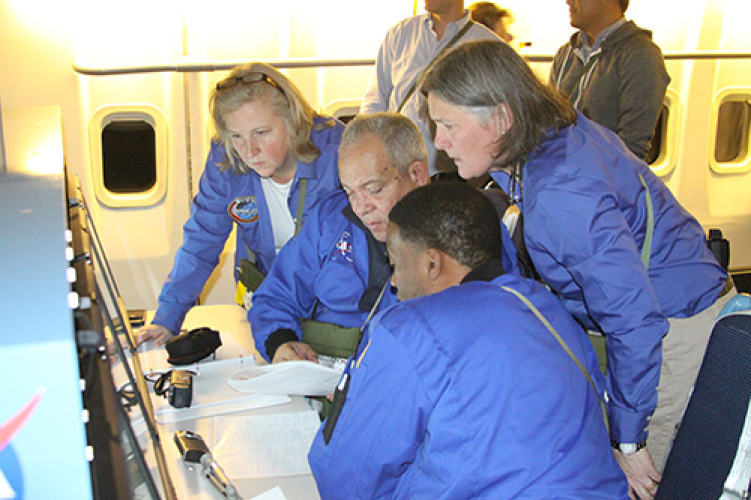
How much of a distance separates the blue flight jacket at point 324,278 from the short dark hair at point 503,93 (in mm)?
596

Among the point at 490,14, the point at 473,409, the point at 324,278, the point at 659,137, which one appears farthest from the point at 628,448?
the point at 659,137

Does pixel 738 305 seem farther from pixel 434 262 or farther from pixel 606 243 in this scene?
pixel 434 262

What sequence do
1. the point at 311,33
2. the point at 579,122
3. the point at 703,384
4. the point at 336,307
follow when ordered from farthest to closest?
the point at 311,33 < the point at 336,307 < the point at 579,122 < the point at 703,384

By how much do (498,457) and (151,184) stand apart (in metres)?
3.59

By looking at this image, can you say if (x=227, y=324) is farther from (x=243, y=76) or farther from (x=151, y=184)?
(x=151, y=184)

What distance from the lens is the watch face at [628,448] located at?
195 centimetres

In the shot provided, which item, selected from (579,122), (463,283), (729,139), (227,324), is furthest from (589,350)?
(729,139)

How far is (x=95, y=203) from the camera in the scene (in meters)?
4.37

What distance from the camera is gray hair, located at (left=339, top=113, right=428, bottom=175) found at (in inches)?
88.7

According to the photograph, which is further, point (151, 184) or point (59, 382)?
point (151, 184)

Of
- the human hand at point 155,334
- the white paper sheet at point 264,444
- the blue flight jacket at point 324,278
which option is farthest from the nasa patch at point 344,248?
the human hand at point 155,334

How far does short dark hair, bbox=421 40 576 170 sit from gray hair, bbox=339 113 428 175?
14.9 inches

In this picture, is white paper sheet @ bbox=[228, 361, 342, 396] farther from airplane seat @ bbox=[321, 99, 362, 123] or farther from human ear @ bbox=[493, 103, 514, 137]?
airplane seat @ bbox=[321, 99, 362, 123]

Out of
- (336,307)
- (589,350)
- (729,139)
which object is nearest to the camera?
(589,350)
